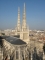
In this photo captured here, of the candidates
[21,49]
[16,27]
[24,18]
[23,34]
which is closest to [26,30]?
[23,34]

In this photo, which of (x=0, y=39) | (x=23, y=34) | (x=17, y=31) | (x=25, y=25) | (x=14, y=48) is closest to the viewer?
(x=14, y=48)

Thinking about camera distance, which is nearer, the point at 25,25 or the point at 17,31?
the point at 25,25

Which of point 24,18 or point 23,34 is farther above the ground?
point 24,18

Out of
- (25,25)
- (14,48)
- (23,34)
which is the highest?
(25,25)

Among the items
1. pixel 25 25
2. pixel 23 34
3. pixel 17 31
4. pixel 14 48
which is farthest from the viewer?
pixel 17 31

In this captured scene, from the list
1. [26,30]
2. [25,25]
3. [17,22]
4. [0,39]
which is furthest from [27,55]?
[17,22]

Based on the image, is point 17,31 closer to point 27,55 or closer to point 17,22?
point 17,22

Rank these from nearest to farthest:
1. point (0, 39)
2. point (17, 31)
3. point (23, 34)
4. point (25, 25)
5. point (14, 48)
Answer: point (14, 48) < point (0, 39) < point (23, 34) < point (25, 25) < point (17, 31)

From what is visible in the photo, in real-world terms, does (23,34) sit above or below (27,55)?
above

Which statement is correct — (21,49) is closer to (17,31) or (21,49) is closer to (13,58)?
(13,58)
